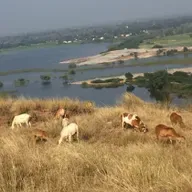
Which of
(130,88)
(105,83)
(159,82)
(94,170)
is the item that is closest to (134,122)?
(94,170)

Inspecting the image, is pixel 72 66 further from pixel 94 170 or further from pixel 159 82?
pixel 94 170

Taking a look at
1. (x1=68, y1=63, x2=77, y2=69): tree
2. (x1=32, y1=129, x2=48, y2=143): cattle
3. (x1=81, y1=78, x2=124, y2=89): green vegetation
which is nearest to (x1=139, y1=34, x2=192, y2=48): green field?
(x1=68, y1=63, x2=77, y2=69): tree

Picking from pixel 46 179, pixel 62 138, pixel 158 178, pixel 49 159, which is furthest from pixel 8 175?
pixel 62 138

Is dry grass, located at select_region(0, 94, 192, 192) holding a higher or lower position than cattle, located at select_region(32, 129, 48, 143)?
higher

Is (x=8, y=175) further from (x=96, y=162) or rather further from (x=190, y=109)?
(x=190, y=109)

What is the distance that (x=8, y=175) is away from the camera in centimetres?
400

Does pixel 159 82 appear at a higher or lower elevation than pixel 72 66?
higher

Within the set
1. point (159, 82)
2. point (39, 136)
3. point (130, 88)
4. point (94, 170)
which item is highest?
point (94, 170)

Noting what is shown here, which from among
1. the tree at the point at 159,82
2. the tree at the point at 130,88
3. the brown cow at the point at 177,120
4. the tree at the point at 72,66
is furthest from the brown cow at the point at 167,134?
the tree at the point at 72,66

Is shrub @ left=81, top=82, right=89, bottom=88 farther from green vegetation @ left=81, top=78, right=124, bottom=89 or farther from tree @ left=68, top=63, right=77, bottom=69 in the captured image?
tree @ left=68, top=63, right=77, bottom=69

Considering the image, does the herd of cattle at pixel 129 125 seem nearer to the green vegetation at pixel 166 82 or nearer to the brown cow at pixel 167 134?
the brown cow at pixel 167 134

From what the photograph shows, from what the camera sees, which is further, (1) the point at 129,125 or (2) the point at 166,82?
(2) the point at 166,82

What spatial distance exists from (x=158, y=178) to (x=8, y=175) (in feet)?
Answer: 4.75

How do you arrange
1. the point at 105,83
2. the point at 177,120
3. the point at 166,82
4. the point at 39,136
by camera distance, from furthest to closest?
the point at 105,83, the point at 166,82, the point at 177,120, the point at 39,136
